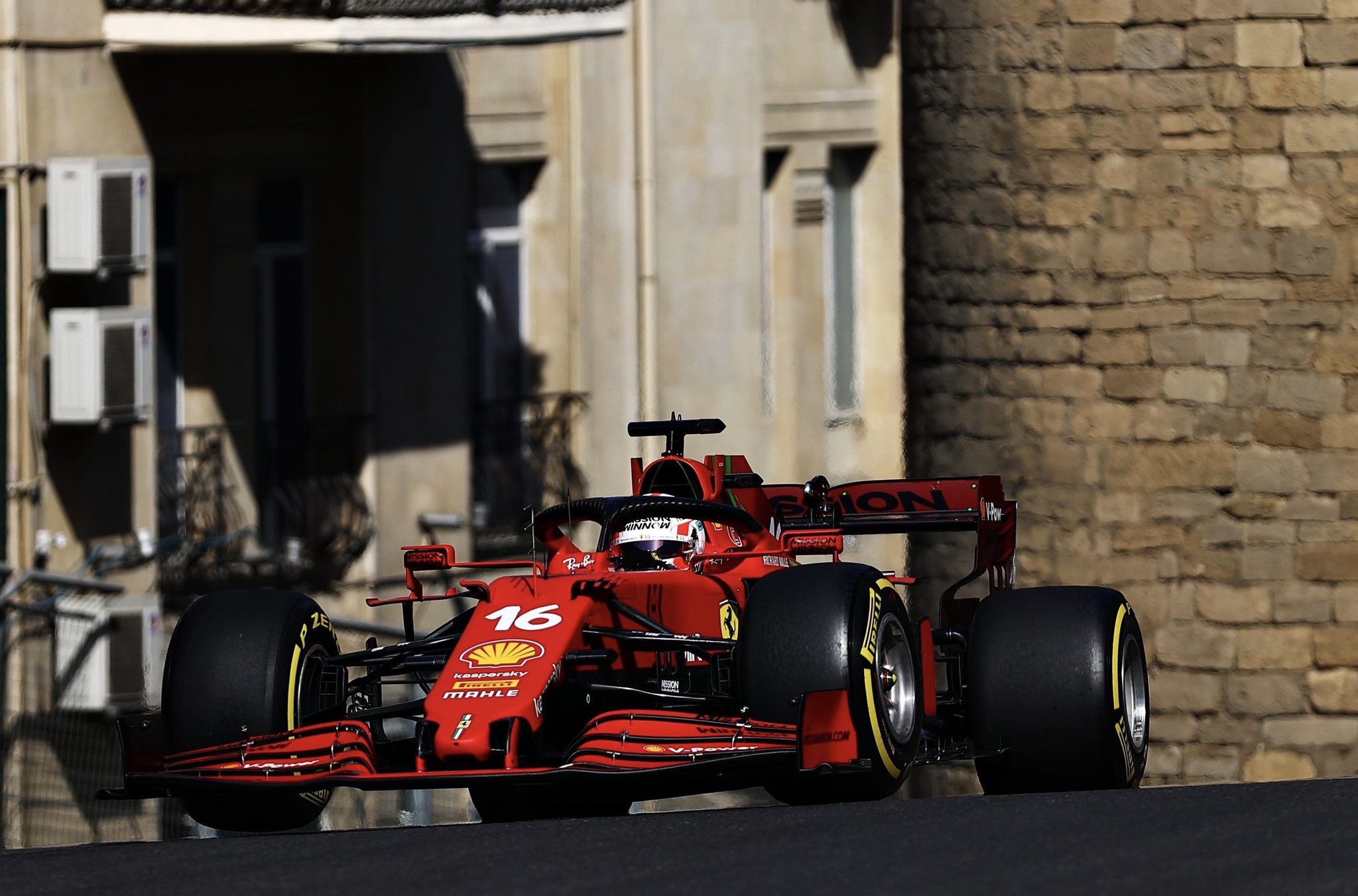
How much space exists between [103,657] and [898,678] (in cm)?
906

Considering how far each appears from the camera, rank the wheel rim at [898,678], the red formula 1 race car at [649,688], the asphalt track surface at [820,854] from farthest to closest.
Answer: the wheel rim at [898,678]
the red formula 1 race car at [649,688]
the asphalt track surface at [820,854]

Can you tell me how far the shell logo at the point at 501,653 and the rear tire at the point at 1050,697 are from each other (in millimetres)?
1676

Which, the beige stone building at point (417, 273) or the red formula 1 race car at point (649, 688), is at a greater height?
the beige stone building at point (417, 273)

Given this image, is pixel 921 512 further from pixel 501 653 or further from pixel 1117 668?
pixel 501 653

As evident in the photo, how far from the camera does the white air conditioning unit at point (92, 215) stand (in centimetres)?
1819

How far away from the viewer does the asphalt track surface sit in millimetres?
8375

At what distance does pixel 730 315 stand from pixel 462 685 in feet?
51.2

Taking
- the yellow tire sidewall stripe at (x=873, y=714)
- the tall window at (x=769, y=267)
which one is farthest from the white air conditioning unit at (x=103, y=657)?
the yellow tire sidewall stripe at (x=873, y=714)

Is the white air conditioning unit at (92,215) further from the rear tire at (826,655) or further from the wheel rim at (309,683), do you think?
the rear tire at (826,655)

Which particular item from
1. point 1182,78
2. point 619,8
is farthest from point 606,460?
point 1182,78

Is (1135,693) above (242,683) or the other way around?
the other way around

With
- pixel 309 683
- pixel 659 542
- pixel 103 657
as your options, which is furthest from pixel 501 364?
pixel 309 683

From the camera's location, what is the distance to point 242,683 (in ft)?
33.3

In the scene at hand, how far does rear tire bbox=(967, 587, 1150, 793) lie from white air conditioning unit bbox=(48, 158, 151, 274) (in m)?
8.90
